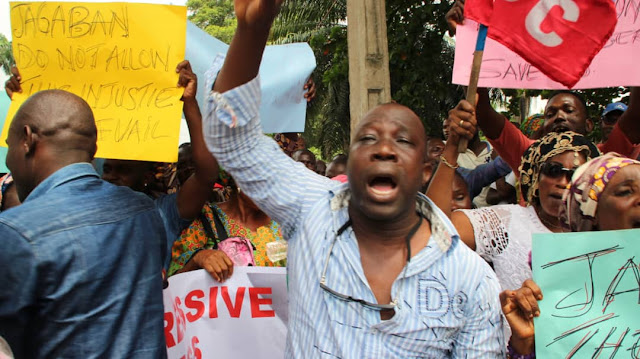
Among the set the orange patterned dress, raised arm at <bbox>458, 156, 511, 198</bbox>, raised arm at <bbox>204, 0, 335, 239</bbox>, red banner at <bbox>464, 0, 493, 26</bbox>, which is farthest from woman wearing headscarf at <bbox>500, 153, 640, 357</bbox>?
raised arm at <bbox>458, 156, 511, 198</bbox>

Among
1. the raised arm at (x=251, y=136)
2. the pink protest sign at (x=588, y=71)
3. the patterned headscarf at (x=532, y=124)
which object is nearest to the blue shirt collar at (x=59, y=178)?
the raised arm at (x=251, y=136)

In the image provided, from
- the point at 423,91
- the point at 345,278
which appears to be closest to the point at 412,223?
the point at 345,278

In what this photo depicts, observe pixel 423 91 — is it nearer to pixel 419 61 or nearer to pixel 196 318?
pixel 419 61

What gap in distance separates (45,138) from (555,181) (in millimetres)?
2100

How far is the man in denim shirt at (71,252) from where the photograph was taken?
1.61 metres

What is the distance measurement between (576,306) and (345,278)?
2.63 feet

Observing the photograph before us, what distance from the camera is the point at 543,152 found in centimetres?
266

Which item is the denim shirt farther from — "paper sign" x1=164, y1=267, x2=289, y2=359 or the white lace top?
the white lace top

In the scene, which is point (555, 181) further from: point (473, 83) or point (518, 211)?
point (473, 83)

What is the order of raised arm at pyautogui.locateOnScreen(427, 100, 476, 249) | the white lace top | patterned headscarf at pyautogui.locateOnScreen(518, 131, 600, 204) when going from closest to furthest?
raised arm at pyautogui.locateOnScreen(427, 100, 476, 249) → the white lace top → patterned headscarf at pyautogui.locateOnScreen(518, 131, 600, 204)

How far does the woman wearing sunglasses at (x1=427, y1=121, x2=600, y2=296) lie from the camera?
2.32 m

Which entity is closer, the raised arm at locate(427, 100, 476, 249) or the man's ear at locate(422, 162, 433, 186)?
the raised arm at locate(427, 100, 476, 249)

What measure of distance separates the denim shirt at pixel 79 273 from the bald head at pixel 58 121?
0.10 m

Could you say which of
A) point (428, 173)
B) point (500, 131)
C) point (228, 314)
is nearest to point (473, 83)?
point (500, 131)
